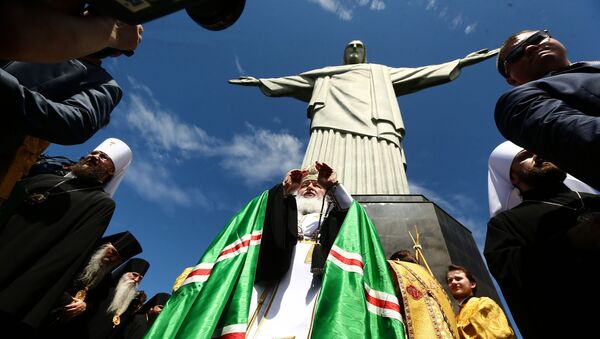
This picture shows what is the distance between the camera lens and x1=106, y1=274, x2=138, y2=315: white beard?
310cm

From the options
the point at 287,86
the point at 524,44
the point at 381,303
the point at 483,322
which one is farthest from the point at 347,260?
the point at 287,86

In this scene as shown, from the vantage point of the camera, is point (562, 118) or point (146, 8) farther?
point (562, 118)

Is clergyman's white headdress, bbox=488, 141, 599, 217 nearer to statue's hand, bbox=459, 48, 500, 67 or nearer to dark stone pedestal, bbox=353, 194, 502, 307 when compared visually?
dark stone pedestal, bbox=353, 194, 502, 307

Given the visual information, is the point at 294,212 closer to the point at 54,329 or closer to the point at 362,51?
the point at 54,329

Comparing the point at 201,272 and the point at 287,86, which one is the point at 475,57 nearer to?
the point at 287,86

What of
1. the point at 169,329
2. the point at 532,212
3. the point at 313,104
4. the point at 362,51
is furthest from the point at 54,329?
the point at 362,51

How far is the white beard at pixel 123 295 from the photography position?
310 centimetres

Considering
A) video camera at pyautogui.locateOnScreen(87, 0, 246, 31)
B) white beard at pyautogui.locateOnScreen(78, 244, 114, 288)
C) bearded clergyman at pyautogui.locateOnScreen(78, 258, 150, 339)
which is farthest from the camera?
bearded clergyman at pyautogui.locateOnScreen(78, 258, 150, 339)

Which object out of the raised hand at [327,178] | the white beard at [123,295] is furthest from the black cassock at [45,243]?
the raised hand at [327,178]

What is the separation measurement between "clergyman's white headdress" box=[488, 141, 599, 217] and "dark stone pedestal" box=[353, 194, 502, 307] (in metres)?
1.09

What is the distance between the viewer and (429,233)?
347 cm

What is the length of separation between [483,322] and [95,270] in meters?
2.76

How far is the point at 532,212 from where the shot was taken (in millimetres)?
1719

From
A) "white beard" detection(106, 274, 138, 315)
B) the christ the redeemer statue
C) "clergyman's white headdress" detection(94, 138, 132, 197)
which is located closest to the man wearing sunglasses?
"clergyman's white headdress" detection(94, 138, 132, 197)
